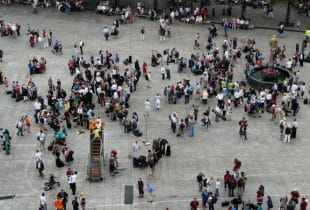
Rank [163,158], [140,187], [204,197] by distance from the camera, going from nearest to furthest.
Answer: [204,197] < [140,187] < [163,158]

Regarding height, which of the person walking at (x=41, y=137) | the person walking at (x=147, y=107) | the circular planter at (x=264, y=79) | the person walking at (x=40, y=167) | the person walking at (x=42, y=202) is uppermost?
the circular planter at (x=264, y=79)

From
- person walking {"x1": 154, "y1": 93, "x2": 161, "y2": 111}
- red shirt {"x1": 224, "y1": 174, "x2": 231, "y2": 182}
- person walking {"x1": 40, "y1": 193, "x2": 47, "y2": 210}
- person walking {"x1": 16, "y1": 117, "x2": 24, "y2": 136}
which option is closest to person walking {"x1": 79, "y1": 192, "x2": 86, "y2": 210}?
person walking {"x1": 40, "y1": 193, "x2": 47, "y2": 210}

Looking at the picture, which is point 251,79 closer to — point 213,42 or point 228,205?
point 213,42

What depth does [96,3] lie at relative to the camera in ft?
220

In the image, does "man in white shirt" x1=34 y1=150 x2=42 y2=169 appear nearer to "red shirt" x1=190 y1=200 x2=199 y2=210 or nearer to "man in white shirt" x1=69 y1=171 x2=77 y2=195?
"man in white shirt" x1=69 y1=171 x2=77 y2=195

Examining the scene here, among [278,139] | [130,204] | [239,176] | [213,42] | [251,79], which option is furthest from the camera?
[213,42]

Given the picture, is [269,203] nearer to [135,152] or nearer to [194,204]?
[194,204]

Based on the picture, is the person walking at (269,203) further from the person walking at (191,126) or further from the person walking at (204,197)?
the person walking at (191,126)

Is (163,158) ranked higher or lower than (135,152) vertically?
lower

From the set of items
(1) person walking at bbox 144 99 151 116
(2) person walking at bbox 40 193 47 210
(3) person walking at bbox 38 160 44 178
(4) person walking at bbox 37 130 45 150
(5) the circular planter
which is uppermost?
(5) the circular planter

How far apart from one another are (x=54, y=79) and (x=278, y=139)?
18872mm

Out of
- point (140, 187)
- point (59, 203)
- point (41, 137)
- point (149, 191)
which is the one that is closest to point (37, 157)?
point (41, 137)

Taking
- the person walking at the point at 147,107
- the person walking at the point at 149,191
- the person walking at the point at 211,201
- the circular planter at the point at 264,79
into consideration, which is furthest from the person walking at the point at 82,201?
the circular planter at the point at 264,79

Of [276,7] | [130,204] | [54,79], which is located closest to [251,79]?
[54,79]
